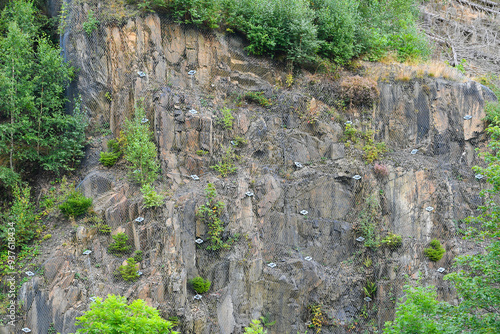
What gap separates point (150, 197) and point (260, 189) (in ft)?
11.7

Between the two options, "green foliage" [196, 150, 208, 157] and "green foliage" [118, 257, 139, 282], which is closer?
"green foliage" [118, 257, 139, 282]

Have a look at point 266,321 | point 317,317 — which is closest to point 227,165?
point 266,321

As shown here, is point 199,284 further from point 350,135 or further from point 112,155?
point 350,135

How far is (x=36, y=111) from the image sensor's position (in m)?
15.8

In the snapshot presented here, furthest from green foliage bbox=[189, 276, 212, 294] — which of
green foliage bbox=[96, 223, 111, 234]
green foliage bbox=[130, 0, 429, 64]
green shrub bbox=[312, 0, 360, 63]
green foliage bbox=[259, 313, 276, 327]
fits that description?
green shrub bbox=[312, 0, 360, 63]

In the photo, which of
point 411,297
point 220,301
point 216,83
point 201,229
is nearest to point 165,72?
point 216,83

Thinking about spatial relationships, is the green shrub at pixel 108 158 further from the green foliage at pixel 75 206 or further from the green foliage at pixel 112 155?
the green foliage at pixel 75 206

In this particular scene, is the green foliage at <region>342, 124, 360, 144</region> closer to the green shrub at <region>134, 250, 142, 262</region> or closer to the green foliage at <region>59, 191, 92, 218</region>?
the green shrub at <region>134, 250, 142, 262</region>

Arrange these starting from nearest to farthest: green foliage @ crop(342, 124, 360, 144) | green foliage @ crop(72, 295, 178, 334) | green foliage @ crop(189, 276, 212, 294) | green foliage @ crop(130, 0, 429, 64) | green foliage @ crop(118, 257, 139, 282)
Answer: green foliage @ crop(72, 295, 178, 334) → green foliage @ crop(118, 257, 139, 282) → green foliage @ crop(189, 276, 212, 294) → green foliage @ crop(342, 124, 360, 144) → green foliage @ crop(130, 0, 429, 64)

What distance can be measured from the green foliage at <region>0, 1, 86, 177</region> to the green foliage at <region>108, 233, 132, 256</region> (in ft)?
11.6

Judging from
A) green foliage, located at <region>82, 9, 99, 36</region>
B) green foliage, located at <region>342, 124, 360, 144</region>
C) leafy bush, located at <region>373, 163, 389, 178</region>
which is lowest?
leafy bush, located at <region>373, 163, 389, 178</region>

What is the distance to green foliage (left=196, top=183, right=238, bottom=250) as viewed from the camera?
1418 cm

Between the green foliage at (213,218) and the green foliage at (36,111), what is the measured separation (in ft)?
15.9

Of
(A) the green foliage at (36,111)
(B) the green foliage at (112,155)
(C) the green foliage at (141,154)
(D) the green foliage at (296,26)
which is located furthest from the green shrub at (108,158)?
(D) the green foliage at (296,26)
